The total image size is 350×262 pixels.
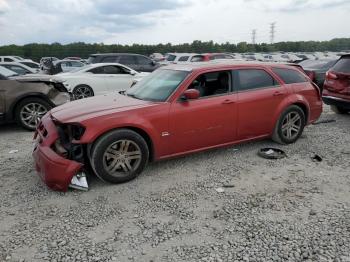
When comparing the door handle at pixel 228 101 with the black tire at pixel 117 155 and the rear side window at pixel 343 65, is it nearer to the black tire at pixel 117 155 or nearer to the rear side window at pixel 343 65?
the black tire at pixel 117 155

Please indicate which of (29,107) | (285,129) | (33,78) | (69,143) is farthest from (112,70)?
(69,143)

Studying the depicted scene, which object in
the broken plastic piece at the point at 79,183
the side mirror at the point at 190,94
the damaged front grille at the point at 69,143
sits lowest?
the broken plastic piece at the point at 79,183

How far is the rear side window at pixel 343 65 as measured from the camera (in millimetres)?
8257

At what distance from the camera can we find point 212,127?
541 cm

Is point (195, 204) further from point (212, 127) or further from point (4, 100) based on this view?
point (4, 100)

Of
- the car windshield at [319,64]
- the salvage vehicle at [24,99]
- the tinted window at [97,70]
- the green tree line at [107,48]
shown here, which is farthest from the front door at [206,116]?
the green tree line at [107,48]

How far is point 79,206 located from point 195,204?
1379 mm

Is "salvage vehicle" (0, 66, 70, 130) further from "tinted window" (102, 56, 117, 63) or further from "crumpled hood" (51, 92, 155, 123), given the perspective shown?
"tinted window" (102, 56, 117, 63)

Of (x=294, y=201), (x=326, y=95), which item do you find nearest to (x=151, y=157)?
(x=294, y=201)

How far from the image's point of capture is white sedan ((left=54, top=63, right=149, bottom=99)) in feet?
38.2

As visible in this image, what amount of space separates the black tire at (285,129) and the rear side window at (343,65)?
2623mm

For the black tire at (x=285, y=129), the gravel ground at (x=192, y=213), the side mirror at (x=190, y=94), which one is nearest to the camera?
the gravel ground at (x=192, y=213)

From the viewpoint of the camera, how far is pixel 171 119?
5.03m

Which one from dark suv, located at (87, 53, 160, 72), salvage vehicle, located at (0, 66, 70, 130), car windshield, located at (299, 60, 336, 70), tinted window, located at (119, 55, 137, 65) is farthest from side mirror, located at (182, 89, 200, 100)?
tinted window, located at (119, 55, 137, 65)
